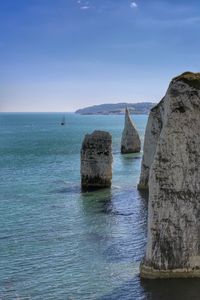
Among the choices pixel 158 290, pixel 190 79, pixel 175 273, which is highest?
pixel 190 79

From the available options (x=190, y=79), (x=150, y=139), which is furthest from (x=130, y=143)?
(x=190, y=79)

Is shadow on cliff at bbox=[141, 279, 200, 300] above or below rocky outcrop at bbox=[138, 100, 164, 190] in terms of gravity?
below

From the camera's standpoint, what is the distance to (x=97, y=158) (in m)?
44.8

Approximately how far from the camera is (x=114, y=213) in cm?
3653

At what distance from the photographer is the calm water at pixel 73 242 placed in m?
22.1

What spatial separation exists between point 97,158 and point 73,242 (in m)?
16.4

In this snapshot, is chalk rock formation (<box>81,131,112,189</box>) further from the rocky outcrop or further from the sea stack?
the sea stack

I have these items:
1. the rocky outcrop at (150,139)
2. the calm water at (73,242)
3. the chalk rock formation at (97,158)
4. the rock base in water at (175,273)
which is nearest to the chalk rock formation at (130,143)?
the calm water at (73,242)

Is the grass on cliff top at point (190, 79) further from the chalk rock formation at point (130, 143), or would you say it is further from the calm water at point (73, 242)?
the chalk rock formation at point (130, 143)

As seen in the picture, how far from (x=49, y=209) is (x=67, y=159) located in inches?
1389

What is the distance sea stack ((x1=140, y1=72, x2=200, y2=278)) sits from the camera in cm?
2197

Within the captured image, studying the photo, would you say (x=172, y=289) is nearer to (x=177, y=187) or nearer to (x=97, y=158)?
(x=177, y=187)

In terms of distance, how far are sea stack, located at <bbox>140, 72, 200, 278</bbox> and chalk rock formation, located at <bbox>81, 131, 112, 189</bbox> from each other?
22.2 metres

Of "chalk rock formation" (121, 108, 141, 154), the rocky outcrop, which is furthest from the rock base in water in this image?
"chalk rock formation" (121, 108, 141, 154)
